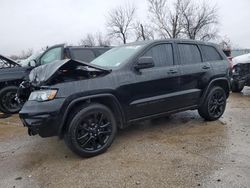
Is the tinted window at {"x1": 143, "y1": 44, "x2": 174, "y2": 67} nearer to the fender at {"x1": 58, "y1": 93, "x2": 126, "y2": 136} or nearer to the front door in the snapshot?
the front door

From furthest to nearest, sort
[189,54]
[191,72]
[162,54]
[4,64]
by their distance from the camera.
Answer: [4,64] < [189,54] < [191,72] < [162,54]

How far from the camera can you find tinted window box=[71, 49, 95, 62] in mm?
8156

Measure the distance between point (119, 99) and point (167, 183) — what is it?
1592 millimetres

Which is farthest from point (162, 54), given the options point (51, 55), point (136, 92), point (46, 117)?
point (51, 55)

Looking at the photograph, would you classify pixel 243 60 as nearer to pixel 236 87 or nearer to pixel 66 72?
pixel 236 87

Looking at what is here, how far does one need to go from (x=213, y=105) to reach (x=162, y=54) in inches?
68.3

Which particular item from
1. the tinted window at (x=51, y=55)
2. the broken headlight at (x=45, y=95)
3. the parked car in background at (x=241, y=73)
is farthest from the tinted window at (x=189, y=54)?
the parked car in background at (x=241, y=73)

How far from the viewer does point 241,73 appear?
376 inches

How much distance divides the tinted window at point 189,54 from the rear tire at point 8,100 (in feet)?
15.6

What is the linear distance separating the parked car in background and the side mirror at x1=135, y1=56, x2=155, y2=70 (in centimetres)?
584

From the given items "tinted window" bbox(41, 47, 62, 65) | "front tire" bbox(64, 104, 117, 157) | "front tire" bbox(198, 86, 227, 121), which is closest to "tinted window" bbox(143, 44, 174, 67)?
"front tire" bbox(198, 86, 227, 121)

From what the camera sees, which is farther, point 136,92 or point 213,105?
point 213,105

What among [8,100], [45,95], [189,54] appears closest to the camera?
[45,95]

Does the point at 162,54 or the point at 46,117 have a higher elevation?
the point at 162,54
